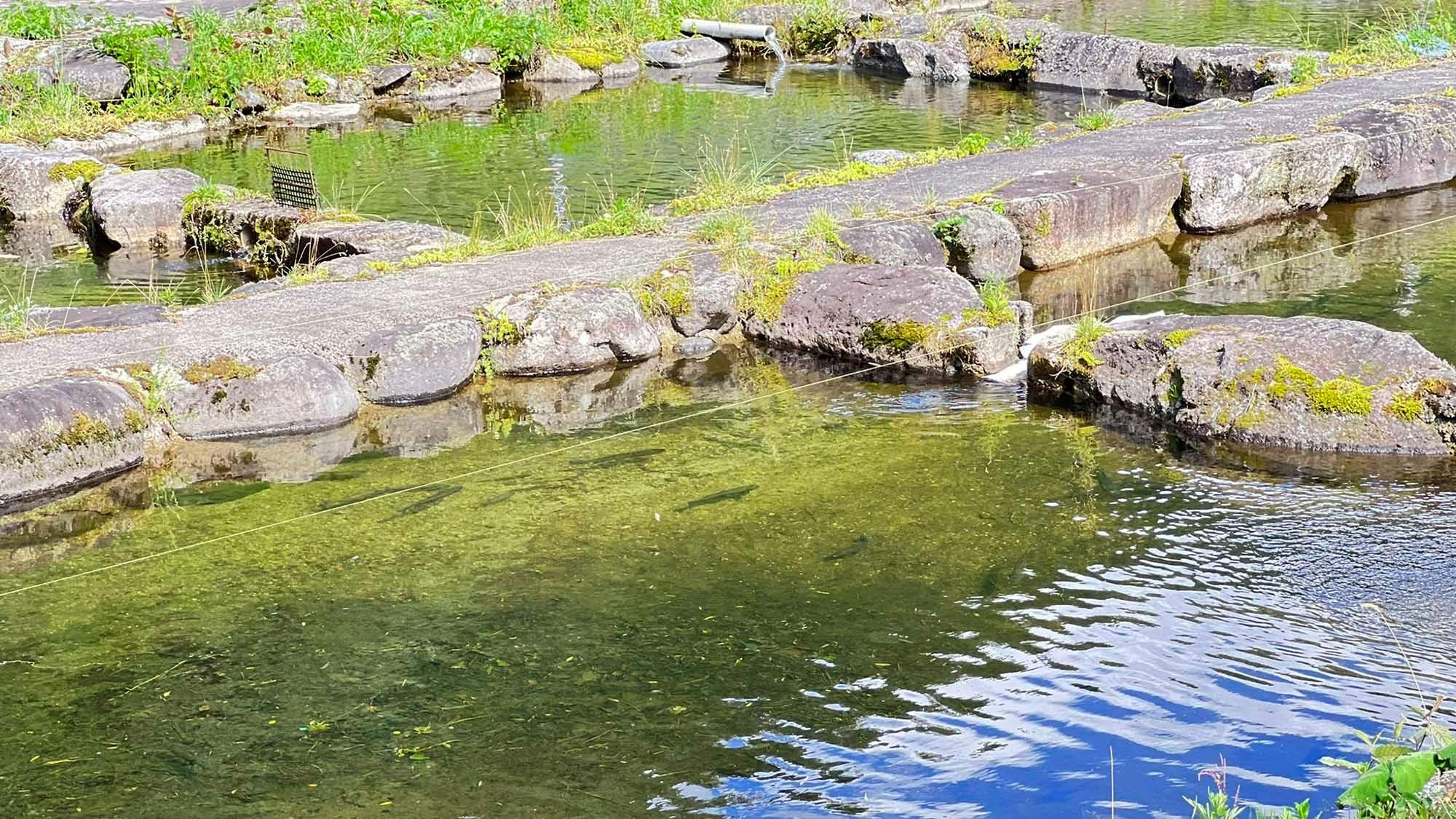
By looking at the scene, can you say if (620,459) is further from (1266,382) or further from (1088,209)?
(1088,209)

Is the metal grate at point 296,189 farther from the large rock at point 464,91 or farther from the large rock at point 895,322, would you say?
the large rock at point 464,91

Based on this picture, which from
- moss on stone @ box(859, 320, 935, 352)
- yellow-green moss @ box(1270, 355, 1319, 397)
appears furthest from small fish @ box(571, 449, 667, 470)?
yellow-green moss @ box(1270, 355, 1319, 397)

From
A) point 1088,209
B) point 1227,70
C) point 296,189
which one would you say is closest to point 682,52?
point 1227,70

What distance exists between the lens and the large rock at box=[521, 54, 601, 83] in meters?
20.9

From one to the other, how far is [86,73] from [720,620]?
14.6 metres

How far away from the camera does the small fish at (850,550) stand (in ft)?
20.6

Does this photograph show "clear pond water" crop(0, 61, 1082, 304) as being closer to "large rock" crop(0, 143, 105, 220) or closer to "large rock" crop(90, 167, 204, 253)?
"large rock" crop(90, 167, 204, 253)

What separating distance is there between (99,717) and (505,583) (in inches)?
63.6

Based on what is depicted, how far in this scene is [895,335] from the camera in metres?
8.70

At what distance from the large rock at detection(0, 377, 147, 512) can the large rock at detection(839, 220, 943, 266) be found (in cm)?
460

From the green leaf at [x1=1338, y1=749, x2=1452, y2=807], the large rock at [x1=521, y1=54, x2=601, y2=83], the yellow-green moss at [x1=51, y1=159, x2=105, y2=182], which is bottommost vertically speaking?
the green leaf at [x1=1338, y1=749, x2=1452, y2=807]

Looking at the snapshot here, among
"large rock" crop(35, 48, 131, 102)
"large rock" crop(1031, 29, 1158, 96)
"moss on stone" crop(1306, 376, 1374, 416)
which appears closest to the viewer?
"moss on stone" crop(1306, 376, 1374, 416)

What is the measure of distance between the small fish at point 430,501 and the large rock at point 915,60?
47.1ft

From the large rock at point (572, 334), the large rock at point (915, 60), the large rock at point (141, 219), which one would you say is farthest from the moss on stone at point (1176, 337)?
the large rock at point (915, 60)
